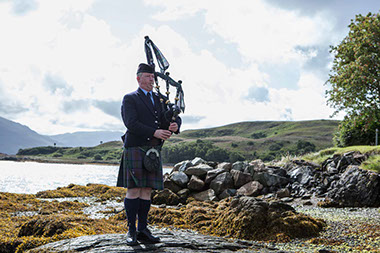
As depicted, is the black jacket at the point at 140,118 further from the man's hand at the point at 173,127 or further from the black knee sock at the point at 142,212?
the black knee sock at the point at 142,212

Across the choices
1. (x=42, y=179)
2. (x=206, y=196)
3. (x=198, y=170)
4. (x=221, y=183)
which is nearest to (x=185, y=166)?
(x=198, y=170)

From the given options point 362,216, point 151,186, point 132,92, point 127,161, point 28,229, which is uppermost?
point 132,92

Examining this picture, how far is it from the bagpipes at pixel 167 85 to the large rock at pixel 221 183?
8629 millimetres

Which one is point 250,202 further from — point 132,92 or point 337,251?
point 132,92

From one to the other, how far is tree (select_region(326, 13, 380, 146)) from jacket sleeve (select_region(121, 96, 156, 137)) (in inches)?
645

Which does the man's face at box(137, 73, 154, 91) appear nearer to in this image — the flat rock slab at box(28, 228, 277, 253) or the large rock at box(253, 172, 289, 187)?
the flat rock slab at box(28, 228, 277, 253)

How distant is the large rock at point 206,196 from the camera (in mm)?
12820

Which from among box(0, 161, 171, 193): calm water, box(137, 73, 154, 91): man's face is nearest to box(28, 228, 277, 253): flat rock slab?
box(137, 73, 154, 91): man's face

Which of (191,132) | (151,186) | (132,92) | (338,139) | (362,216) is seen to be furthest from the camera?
(191,132)

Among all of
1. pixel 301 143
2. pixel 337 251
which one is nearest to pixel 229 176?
pixel 337 251

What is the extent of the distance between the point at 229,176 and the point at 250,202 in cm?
677

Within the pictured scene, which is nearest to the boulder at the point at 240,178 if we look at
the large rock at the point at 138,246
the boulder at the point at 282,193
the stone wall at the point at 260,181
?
the stone wall at the point at 260,181

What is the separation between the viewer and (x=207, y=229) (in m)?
7.21

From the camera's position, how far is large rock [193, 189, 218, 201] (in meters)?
12.8
